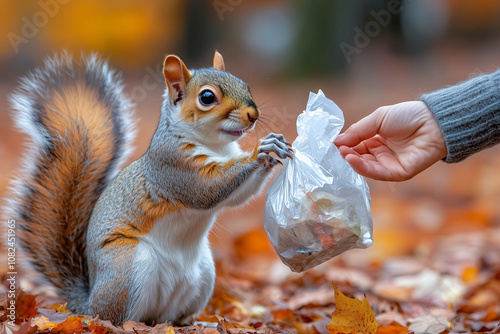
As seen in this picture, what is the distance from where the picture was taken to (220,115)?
2004 millimetres

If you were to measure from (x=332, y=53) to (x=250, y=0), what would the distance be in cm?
672

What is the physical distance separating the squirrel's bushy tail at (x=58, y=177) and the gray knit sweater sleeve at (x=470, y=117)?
52.6 inches

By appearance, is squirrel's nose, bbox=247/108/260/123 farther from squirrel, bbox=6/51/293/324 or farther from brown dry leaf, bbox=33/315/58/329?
brown dry leaf, bbox=33/315/58/329

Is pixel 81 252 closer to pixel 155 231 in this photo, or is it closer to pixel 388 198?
pixel 155 231

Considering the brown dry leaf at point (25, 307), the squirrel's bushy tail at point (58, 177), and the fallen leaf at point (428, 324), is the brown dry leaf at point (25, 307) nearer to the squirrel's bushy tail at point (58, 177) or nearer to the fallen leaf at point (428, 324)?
the squirrel's bushy tail at point (58, 177)

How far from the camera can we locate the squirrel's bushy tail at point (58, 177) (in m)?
2.26

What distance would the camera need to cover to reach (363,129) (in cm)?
203

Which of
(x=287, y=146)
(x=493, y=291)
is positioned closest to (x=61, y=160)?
(x=287, y=146)

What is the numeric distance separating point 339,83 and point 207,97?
24.6ft

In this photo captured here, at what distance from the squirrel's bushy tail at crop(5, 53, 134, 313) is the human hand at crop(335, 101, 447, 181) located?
1.02 meters

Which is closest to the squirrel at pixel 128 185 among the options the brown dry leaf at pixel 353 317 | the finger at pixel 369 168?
the finger at pixel 369 168

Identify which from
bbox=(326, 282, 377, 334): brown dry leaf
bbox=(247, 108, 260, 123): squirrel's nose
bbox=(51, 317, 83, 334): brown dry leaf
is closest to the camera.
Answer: bbox=(51, 317, 83, 334): brown dry leaf

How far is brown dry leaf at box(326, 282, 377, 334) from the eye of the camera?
185 centimetres

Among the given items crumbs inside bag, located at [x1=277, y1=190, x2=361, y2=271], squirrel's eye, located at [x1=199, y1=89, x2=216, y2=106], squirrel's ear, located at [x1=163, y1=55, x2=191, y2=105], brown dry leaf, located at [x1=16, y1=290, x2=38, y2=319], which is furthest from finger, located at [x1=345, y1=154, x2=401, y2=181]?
brown dry leaf, located at [x1=16, y1=290, x2=38, y2=319]
